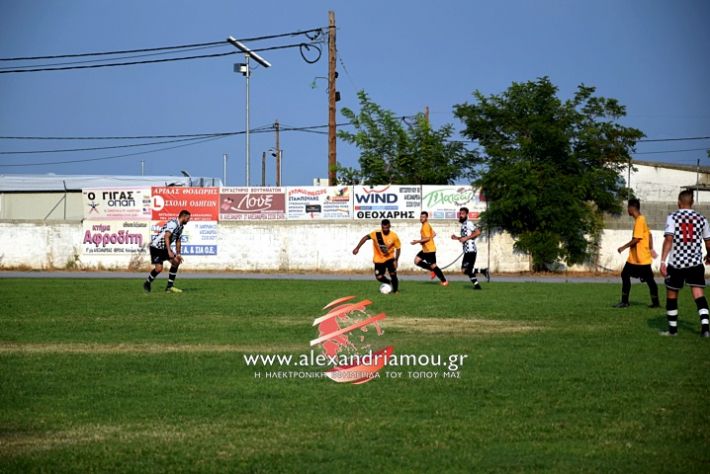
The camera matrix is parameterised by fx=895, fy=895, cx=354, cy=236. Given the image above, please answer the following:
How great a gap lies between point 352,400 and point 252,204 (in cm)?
2679

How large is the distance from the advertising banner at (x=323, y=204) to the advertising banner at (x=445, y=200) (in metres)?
2.93

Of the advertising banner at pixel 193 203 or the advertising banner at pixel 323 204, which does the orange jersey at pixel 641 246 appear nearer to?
the advertising banner at pixel 323 204

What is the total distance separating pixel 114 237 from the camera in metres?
35.1

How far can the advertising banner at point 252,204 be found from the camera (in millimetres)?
34406

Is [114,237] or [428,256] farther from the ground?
[114,237]

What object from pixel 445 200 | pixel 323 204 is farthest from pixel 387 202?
pixel 323 204

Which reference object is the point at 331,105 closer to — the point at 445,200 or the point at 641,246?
the point at 445,200

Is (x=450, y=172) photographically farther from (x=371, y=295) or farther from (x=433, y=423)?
(x=433, y=423)

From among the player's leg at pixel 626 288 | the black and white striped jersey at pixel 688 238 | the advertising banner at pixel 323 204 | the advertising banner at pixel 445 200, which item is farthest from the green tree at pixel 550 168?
the black and white striped jersey at pixel 688 238

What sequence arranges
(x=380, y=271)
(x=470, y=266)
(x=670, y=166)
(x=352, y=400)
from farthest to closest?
(x=670, y=166) → (x=470, y=266) → (x=380, y=271) → (x=352, y=400)

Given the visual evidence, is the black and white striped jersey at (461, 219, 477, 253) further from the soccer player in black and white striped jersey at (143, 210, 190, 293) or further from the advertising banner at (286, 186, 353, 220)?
the advertising banner at (286, 186, 353, 220)

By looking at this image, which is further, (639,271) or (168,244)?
(168,244)

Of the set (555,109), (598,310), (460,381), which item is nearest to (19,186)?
(555,109)

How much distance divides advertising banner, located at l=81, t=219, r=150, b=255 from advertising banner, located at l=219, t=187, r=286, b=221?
3.20 meters
